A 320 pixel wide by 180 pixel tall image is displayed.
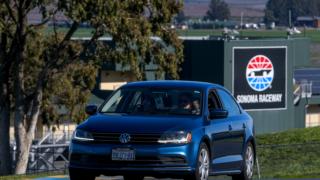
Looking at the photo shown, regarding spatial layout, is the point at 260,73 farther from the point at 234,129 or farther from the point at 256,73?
the point at 234,129

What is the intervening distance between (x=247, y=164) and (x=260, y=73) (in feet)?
164

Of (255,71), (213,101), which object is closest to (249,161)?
(213,101)

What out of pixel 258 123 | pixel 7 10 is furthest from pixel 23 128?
pixel 258 123

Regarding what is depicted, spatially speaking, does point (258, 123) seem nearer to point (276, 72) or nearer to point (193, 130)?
point (276, 72)

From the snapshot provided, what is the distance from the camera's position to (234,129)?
56.9 ft

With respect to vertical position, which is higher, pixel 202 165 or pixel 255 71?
pixel 202 165

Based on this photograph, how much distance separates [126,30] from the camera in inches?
1421

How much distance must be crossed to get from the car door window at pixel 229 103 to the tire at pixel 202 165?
139 cm

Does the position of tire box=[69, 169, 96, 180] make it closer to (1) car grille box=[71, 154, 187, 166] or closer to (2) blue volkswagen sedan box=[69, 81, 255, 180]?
(2) blue volkswagen sedan box=[69, 81, 255, 180]

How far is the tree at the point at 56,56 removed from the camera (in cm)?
3672

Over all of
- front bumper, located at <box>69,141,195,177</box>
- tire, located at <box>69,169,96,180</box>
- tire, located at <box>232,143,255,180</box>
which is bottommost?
tire, located at <box>232,143,255,180</box>

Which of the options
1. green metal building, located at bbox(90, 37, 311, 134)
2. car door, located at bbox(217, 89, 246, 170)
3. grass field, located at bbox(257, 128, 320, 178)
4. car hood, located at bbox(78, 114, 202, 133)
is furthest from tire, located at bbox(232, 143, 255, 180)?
green metal building, located at bbox(90, 37, 311, 134)

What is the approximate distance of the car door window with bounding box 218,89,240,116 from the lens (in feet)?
57.3

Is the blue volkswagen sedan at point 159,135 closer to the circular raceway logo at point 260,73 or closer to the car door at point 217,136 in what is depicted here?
the car door at point 217,136
